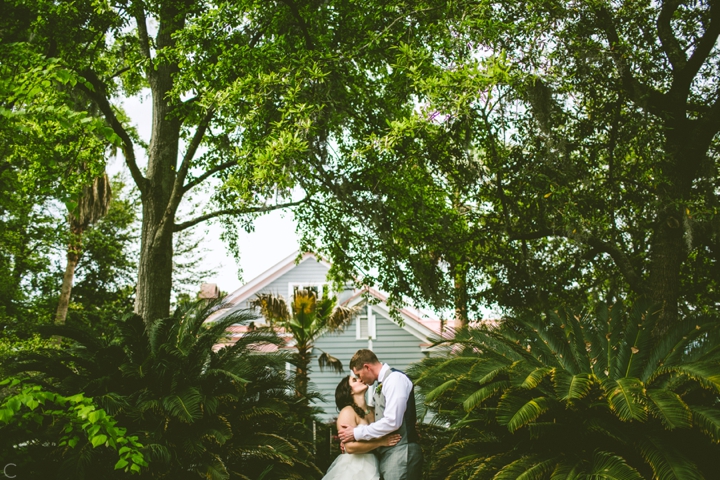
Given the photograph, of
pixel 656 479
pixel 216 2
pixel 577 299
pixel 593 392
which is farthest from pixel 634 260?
pixel 216 2

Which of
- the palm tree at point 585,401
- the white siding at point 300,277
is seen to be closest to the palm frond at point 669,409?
the palm tree at point 585,401

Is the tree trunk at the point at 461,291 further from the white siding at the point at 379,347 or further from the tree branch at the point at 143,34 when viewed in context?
the white siding at the point at 379,347

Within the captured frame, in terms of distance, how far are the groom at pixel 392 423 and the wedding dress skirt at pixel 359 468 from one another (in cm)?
8

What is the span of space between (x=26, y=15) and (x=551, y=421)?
11440 millimetres

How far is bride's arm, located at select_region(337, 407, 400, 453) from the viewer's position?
19.3 ft

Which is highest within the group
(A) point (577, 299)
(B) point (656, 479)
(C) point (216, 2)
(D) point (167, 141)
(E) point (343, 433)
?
(C) point (216, 2)

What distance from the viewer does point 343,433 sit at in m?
6.11

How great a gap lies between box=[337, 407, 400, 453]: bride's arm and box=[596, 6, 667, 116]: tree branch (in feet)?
20.7

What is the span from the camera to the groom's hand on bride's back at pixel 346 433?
19.8 feet

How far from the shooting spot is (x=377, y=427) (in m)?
5.73

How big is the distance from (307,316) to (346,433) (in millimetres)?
11510

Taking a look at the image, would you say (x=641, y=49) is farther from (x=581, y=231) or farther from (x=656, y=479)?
(x=656, y=479)

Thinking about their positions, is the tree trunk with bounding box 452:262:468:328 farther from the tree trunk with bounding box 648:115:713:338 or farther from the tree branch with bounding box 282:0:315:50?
the tree branch with bounding box 282:0:315:50

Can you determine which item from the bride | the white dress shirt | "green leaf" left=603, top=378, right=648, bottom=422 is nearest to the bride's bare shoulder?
the bride
